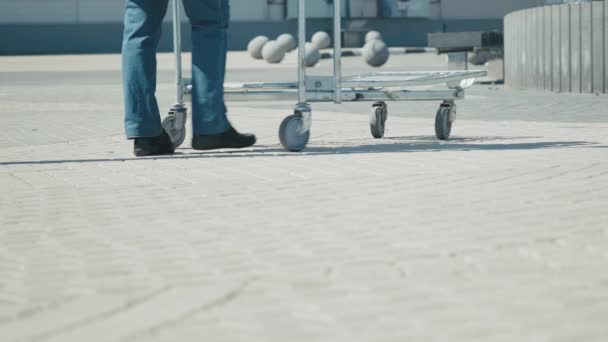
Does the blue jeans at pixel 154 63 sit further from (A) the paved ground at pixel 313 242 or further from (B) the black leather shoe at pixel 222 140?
(A) the paved ground at pixel 313 242

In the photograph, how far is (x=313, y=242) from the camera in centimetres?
384

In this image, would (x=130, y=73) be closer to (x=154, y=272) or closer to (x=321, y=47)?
(x=154, y=272)

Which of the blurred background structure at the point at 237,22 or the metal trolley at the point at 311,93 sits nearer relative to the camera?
the metal trolley at the point at 311,93

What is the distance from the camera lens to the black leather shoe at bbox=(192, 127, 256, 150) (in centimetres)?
669

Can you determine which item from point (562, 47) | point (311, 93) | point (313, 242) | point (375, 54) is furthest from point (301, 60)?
point (375, 54)

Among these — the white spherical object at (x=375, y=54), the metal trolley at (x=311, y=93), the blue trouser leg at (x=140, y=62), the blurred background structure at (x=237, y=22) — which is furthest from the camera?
the blurred background structure at (x=237, y=22)

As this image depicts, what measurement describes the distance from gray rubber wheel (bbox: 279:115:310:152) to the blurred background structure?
3474 centimetres

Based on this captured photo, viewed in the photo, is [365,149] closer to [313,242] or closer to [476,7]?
[313,242]

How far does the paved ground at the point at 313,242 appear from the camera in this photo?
278cm

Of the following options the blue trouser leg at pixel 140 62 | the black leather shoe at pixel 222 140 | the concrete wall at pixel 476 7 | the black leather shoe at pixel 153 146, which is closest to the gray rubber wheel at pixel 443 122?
the black leather shoe at pixel 222 140

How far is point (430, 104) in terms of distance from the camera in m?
11.6

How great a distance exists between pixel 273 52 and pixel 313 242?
77.8 ft

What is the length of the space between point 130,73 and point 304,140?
981mm

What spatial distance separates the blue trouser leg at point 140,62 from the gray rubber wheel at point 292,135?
2.20ft
